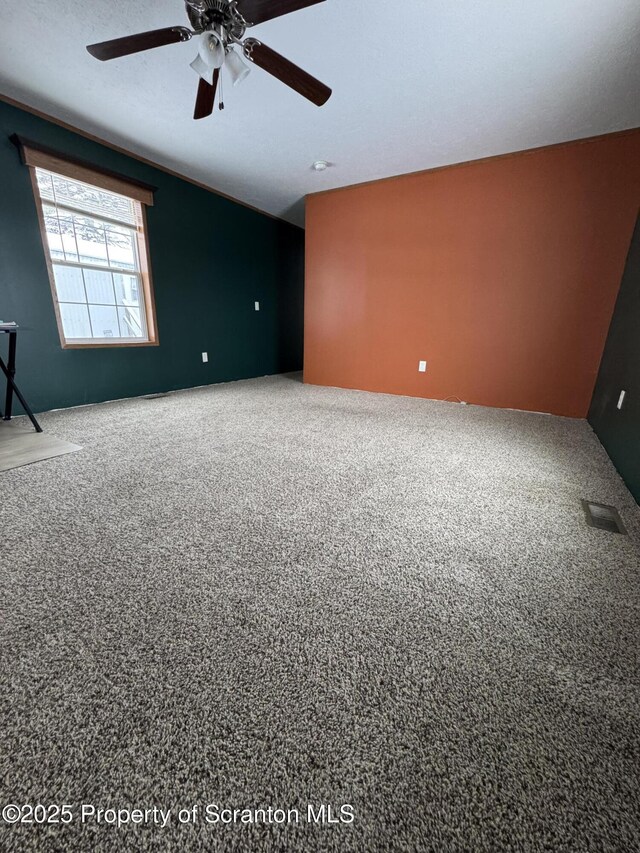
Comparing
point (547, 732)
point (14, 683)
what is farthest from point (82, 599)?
point (547, 732)

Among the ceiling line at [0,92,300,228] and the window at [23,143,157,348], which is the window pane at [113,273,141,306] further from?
the ceiling line at [0,92,300,228]

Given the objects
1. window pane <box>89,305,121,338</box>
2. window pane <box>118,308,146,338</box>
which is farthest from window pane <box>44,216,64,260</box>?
window pane <box>118,308,146,338</box>

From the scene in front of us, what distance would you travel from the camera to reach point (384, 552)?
45.9 inches

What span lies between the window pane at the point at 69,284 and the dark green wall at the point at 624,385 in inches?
171

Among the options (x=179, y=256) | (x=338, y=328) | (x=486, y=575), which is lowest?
(x=486, y=575)

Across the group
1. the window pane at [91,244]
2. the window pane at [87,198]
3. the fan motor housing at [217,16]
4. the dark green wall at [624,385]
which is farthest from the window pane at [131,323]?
the dark green wall at [624,385]

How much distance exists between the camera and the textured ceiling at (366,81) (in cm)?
169

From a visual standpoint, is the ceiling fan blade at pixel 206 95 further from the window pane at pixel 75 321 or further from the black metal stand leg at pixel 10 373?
the window pane at pixel 75 321

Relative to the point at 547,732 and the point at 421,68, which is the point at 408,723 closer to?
the point at 547,732

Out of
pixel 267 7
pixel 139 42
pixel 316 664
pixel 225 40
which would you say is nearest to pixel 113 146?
pixel 139 42

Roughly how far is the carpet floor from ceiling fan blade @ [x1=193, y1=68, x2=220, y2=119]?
2.17 metres

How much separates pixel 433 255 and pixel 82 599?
390 cm

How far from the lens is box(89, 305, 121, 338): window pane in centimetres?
322

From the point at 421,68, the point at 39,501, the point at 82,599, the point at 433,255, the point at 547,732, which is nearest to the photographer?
the point at 547,732
